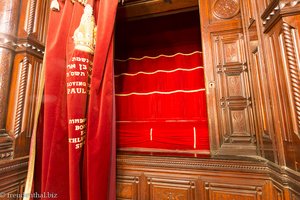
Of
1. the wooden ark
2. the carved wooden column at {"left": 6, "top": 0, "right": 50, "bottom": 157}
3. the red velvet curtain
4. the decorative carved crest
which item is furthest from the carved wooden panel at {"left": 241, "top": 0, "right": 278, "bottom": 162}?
the carved wooden column at {"left": 6, "top": 0, "right": 50, "bottom": 157}

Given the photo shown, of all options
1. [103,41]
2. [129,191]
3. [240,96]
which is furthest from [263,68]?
[129,191]

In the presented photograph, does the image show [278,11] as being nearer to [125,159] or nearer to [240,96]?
[240,96]

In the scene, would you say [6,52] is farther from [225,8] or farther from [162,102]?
[225,8]

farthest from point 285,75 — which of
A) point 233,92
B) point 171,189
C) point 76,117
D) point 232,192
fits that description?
point 76,117

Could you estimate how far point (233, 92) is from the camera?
1.05 meters

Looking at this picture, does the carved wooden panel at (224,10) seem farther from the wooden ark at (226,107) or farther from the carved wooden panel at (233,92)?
the carved wooden panel at (233,92)

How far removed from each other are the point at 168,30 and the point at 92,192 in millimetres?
1641

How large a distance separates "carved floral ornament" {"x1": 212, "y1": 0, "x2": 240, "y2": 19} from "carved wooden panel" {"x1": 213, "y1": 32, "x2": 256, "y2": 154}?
0.13 meters

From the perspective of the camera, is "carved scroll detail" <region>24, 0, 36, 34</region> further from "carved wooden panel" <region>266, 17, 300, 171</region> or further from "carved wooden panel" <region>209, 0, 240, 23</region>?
"carved wooden panel" <region>266, 17, 300, 171</region>

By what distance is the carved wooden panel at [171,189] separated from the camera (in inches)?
37.6

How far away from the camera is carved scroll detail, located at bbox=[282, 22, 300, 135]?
2.10 ft

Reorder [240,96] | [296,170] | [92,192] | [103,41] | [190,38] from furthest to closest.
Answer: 1. [190,38]
2. [240,96]
3. [103,41]
4. [92,192]
5. [296,170]

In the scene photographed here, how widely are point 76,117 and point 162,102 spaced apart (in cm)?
86

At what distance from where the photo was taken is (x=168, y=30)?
1.86 meters
